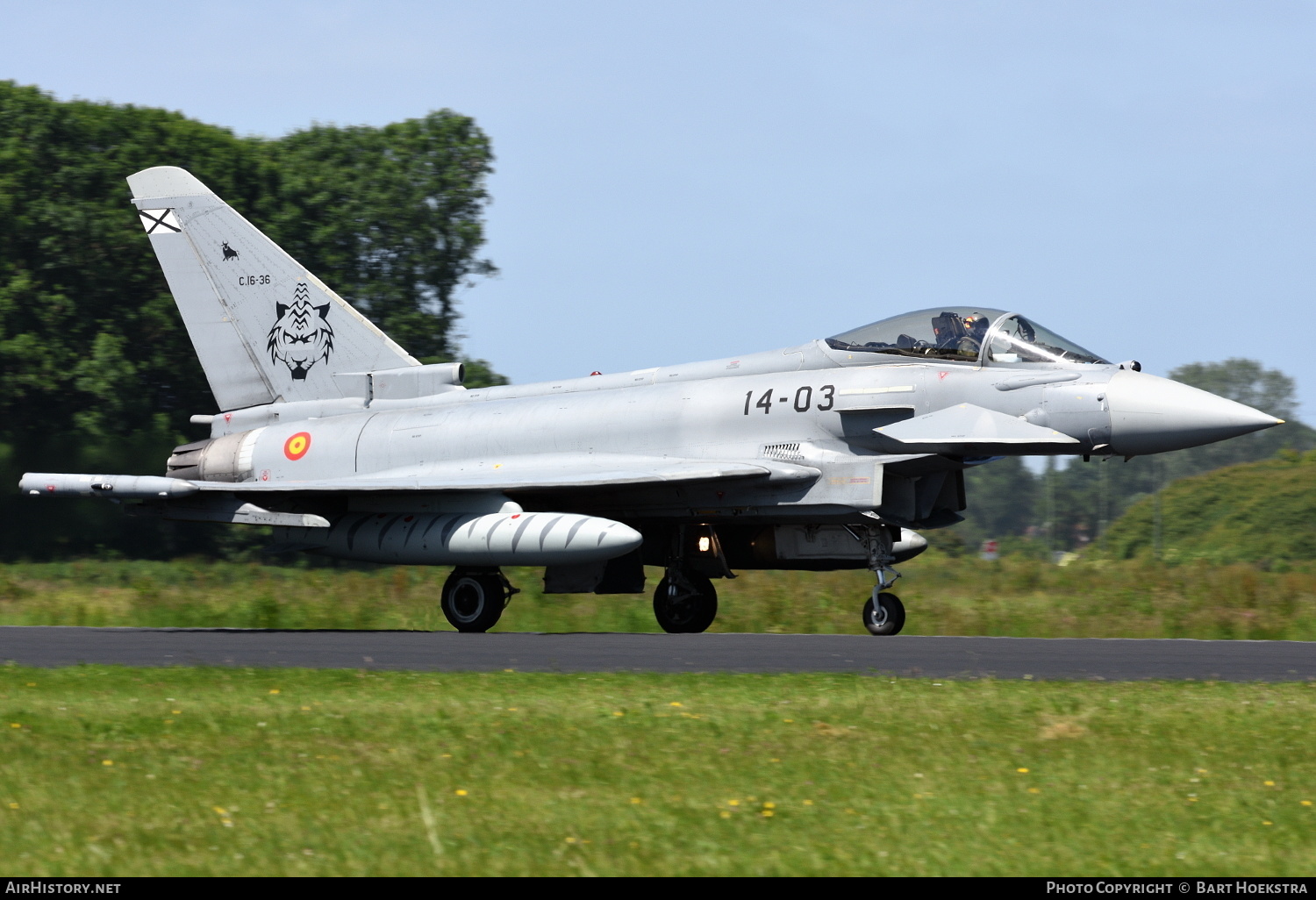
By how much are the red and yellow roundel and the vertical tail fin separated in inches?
37.6

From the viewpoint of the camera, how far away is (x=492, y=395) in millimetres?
18891

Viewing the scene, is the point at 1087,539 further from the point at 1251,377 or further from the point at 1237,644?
the point at 1237,644

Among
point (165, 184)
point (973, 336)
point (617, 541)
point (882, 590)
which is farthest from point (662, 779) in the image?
point (165, 184)

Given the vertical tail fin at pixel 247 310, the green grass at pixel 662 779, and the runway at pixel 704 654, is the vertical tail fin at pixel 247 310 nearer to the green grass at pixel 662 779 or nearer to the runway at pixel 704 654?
the runway at pixel 704 654

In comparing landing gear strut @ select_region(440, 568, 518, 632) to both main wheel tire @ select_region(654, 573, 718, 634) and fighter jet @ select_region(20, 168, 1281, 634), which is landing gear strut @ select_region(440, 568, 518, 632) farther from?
main wheel tire @ select_region(654, 573, 718, 634)

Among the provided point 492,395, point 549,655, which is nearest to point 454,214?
point 492,395

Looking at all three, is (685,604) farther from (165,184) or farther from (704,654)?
(165,184)

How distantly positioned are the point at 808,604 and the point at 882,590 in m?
4.54

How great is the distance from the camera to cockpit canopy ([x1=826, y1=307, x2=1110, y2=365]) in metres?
15.6

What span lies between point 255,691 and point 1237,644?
957 cm

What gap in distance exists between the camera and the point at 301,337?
20156 millimetres

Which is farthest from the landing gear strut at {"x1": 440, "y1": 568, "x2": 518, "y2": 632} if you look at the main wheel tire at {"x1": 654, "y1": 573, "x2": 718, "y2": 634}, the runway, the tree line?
the tree line

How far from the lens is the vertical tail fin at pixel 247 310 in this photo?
20.1m

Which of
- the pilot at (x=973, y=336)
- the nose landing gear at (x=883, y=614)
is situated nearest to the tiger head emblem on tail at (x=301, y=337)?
the nose landing gear at (x=883, y=614)
